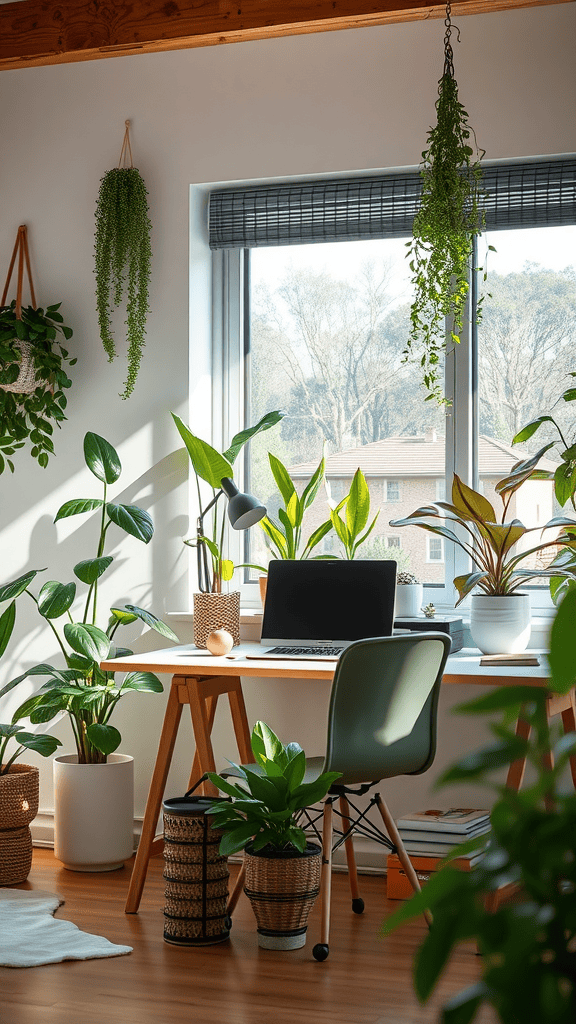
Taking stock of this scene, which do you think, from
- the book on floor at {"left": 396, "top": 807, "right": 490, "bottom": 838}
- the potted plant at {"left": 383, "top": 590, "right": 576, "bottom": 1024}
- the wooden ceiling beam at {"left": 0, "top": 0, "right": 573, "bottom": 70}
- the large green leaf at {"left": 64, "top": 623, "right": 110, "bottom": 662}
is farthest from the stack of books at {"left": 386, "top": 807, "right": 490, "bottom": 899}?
the potted plant at {"left": 383, "top": 590, "right": 576, "bottom": 1024}

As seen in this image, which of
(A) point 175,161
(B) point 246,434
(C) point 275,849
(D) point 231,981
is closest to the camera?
(D) point 231,981

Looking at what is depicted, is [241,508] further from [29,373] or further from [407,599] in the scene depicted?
[29,373]

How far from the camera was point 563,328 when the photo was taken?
399cm

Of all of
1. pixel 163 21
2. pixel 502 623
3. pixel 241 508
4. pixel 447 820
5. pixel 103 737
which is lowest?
pixel 447 820

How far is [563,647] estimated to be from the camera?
18.5 inches

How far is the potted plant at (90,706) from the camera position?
3.87 m

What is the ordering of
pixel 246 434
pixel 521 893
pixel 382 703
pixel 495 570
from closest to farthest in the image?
pixel 521 893 < pixel 382 703 < pixel 495 570 < pixel 246 434

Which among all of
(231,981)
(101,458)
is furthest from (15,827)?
(101,458)

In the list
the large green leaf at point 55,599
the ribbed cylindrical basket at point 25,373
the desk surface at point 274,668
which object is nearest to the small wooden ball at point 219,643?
the desk surface at point 274,668

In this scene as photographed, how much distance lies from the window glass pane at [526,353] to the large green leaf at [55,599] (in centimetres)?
156

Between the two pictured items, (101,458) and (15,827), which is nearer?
(15,827)

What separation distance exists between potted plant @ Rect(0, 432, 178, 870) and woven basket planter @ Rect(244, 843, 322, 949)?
91cm

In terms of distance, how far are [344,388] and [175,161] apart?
1097mm

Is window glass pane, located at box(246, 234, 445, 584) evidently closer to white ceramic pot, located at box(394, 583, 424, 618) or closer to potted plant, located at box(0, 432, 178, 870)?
white ceramic pot, located at box(394, 583, 424, 618)
